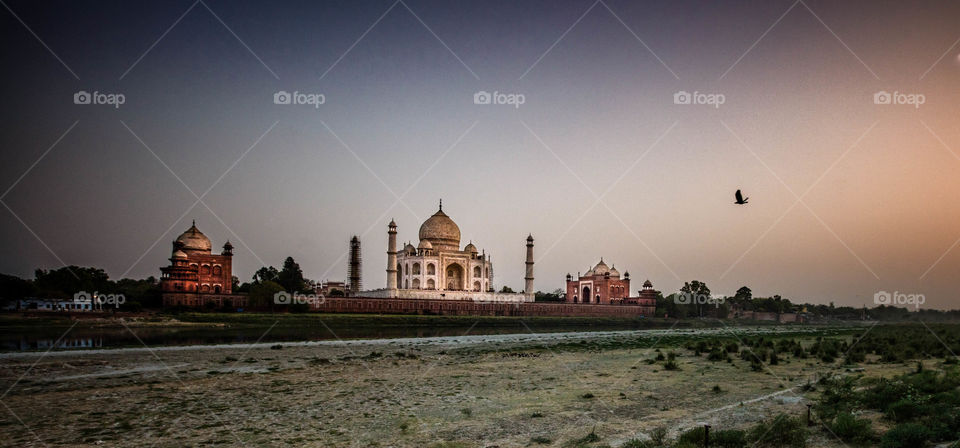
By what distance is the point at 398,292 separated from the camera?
64.4 meters

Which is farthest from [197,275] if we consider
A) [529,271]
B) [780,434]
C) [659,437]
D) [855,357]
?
[780,434]

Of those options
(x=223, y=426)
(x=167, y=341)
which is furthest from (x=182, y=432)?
(x=167, y=341)

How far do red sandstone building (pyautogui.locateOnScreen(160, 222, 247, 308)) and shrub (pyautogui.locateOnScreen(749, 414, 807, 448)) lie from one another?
161 ft

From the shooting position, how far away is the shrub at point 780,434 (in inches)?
361

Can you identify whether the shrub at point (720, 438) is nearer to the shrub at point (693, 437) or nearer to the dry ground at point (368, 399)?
the shrub at point (693, 437)

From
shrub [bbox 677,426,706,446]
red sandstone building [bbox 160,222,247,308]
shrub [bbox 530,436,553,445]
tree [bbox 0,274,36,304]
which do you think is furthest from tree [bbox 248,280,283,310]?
shrub [bbox 677,426,706,446]

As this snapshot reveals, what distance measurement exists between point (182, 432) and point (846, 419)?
1144cm

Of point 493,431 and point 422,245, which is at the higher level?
point 422,245

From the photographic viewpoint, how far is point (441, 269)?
2781 inches

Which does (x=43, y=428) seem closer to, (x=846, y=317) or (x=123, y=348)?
(x=123, y=348)

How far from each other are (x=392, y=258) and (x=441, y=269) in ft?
20.1

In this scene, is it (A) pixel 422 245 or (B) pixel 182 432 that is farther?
(A) pixel 422 245

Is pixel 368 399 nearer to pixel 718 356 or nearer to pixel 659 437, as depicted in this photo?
pixel 659 437

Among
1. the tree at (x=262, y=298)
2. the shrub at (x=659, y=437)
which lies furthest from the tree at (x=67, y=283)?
the shrub at (x=659, y=437)
